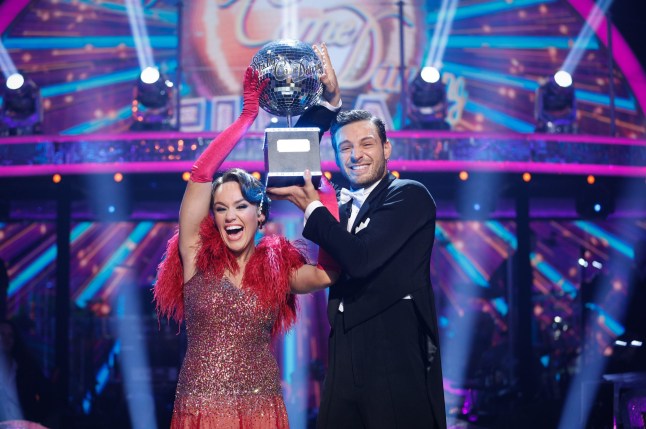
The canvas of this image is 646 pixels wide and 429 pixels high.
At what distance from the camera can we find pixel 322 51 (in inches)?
102

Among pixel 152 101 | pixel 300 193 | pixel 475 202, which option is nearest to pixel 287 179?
pixel 300 193

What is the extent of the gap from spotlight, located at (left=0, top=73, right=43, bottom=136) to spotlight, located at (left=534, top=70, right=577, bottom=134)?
158 inches

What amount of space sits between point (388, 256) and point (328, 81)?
0.64 meters

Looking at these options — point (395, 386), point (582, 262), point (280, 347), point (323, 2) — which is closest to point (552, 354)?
point (582, 262)

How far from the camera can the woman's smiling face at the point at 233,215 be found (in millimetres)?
2346

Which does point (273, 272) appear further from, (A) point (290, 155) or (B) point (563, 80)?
(B) point (563, 80)

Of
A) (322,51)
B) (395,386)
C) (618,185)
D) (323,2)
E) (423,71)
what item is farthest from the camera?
(323,2)

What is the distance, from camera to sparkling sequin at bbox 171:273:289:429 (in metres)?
2.28

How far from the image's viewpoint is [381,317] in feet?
7.84

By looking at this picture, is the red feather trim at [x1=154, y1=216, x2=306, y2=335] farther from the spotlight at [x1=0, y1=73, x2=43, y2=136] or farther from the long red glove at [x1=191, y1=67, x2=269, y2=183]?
the spotlight at [x1=0, y1=73, x2=43, y2=136]

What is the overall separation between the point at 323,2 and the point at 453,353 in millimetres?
3885

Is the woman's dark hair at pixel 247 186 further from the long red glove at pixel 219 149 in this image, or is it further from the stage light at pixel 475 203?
the stage light at pixel 475 203

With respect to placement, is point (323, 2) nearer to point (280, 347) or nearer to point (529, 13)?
point (529, 13)

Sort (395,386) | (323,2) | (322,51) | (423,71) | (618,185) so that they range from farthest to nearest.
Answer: (323,2)
(618,185)
(423,71)
(322,51)
(395,386)
